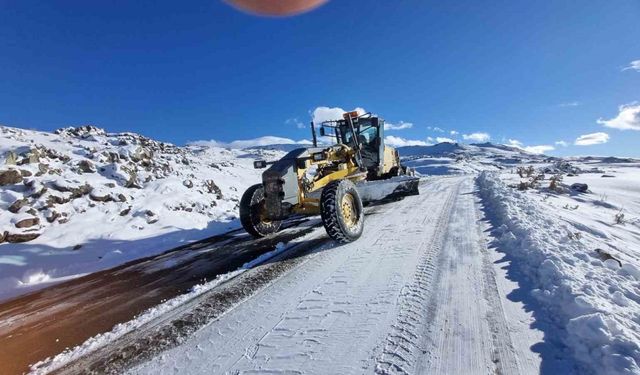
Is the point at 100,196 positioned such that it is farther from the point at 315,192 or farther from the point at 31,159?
the point at 315,192

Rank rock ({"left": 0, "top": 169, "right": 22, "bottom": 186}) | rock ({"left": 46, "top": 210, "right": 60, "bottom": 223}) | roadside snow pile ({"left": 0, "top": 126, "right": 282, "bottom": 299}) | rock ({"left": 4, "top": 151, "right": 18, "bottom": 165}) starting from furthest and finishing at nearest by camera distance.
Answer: rock ({"left": 4, "top": 151, "right": 18, "bottom": 165})
rock ({"left": 0, "top": 169, "right": 22, "bottom": 186})
rock ({"left": 46, "top": 210, "right": 60, "bottom": 223})
roadside snow pile ({"left": 0, "top": 126, "right": 282, "bottom": 299})

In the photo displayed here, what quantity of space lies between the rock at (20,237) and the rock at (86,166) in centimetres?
396

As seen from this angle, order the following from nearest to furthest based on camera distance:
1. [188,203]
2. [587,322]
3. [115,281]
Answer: [587,322] < [115,281] < [188,203]

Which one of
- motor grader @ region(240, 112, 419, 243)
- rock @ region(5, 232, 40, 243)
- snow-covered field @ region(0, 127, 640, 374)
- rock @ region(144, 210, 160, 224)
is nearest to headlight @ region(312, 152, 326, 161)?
motor grader @ region(240, 112, 419, 243)

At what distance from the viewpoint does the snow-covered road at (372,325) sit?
2549mm

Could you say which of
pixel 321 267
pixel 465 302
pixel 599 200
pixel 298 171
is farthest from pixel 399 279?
pixel 599 200

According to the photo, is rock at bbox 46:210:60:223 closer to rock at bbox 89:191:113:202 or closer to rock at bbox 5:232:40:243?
rock at bbox 5:232:40:243

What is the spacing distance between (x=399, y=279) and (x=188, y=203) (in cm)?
845

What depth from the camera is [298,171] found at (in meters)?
7.09

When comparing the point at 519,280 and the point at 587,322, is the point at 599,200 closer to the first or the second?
the point at 519,280

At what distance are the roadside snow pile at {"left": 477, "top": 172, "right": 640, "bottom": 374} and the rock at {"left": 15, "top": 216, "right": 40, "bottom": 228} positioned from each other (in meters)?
9.31

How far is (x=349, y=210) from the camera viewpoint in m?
6.78

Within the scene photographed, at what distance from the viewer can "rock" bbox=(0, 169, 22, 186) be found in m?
8.99

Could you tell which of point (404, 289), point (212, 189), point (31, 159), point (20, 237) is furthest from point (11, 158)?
point (404, 289)
